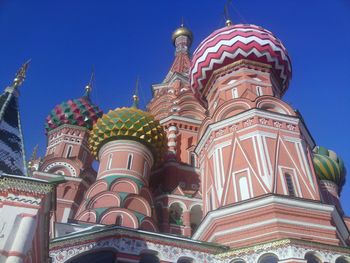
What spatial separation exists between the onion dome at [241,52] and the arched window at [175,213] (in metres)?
5.36

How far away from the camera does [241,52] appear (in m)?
16.9

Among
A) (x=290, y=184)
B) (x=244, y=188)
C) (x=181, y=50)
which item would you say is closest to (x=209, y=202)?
(x=244, y=188)

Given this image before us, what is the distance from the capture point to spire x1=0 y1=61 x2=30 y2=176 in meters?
8.73

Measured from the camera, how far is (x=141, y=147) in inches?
703

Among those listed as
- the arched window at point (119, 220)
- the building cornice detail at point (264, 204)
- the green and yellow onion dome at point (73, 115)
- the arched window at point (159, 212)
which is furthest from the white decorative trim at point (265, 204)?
the green and yellow onion dome at point (73, 115)

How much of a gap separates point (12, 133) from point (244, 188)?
696cm

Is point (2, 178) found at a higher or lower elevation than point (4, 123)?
lower

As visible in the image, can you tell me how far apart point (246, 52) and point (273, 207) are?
7.44 m

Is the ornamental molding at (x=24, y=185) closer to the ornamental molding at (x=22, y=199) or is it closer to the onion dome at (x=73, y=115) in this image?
the ornamental molding at (x=22, y=199)

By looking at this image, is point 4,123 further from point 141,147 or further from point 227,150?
point 141,147

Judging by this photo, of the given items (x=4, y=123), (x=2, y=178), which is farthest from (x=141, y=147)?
(x=2, y=178)

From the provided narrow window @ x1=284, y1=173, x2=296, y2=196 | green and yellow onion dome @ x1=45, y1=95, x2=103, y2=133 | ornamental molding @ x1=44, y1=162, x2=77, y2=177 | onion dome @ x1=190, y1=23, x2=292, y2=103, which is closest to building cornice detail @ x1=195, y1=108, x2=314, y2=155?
narrow window @ x1=284, y1=173, x2=296, y2=196

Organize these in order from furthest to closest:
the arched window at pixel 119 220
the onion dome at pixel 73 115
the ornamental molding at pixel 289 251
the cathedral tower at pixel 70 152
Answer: the onion dome at pixel 73 115 < the cathedral tower at pixel 70 152 < the arched window at pixel 119 220 < the ornamental molding at pixel 289 251

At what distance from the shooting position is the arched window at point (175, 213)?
1756 cm
